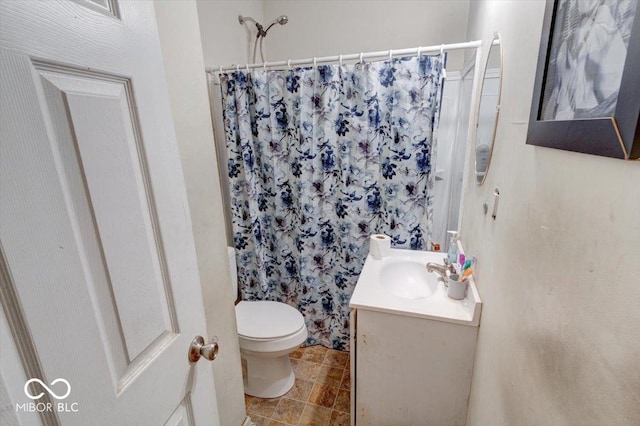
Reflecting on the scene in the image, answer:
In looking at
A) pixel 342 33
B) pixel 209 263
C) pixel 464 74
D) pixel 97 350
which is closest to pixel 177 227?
pixel 97 350

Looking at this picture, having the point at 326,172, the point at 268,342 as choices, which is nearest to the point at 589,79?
the point at 326,172

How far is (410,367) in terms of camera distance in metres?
1.27

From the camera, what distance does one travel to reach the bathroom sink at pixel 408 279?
1.56 metres

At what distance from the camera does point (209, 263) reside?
106 centimetres

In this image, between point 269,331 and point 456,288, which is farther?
point 269,331

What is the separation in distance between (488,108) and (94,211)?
1.35 metres

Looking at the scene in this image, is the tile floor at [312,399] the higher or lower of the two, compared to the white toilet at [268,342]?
lower

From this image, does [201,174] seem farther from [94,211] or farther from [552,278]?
[552,278]

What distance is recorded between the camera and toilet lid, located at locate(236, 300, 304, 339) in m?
1.59

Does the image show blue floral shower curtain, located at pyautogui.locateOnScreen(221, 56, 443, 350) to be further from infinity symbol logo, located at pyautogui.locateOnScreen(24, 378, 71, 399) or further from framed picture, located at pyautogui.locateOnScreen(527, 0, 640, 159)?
infinity symbol logo, located at pyautogui.locateOnScreen(24, 378, 71, 399)

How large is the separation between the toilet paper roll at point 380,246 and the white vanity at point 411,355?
0.30 meters

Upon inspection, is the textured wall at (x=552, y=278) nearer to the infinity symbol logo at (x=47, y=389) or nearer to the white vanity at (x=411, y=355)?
the white vanity at (x=411, y=355)

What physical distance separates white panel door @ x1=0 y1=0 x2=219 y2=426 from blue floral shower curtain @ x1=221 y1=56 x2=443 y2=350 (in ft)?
4.09

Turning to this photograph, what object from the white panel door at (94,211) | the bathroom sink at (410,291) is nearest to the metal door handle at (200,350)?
the white panel door at (94,211)
